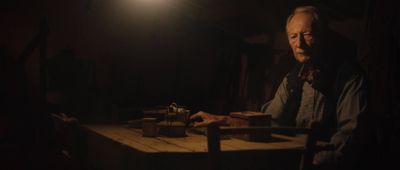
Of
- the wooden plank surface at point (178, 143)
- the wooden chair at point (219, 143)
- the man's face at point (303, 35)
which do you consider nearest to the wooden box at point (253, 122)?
the wooden plank surface at point (178, 143)

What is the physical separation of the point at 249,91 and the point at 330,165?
187 inches

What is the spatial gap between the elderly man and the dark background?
7.28ft

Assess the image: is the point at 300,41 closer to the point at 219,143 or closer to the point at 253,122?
the point at 253,122

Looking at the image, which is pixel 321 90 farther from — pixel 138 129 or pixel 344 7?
pixel 138 129

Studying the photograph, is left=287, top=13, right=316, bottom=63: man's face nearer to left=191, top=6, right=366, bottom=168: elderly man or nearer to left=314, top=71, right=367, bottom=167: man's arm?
left=191, top=6, right=366, bottom=168: elderly man

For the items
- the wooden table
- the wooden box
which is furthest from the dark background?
the wooden table

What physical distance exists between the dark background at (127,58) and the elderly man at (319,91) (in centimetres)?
Result: 222

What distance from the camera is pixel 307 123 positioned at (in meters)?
5.81

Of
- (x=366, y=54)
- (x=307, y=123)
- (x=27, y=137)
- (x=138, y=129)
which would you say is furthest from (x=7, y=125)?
(x=366, y=54)

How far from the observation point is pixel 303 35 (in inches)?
227

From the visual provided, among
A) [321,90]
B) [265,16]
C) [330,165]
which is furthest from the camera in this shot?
[265,16]

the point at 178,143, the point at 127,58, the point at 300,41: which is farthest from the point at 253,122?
the point at 127,58

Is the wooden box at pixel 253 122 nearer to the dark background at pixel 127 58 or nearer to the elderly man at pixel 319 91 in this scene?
the elderly man at pixel 319 91

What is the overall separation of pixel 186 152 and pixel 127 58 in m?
6.40
